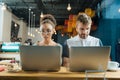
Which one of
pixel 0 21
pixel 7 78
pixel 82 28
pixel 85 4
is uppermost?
pixel 85 4

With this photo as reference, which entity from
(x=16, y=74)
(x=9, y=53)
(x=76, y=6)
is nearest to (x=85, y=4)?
(x=76, y=6)

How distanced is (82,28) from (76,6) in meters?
12.0

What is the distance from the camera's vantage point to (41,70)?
2029 millimetres

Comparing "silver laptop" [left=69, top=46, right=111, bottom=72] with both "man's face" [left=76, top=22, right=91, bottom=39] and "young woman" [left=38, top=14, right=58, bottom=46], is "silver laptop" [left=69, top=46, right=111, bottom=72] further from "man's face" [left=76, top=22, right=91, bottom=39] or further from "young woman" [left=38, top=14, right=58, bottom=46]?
"young woman" [left=38, top=14, right=58, bottom=46]

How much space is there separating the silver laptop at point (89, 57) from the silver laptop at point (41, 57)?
128mm

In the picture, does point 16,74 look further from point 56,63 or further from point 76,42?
point 76,42

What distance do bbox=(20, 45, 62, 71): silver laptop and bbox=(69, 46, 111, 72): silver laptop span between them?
0.13 m

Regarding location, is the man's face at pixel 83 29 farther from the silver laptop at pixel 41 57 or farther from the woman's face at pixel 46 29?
the silver laptop at pixel 41 57

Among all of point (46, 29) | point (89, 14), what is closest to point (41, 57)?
point (46, 29)

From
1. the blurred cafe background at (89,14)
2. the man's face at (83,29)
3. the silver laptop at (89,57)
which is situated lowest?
the silver laptop at (89,57)

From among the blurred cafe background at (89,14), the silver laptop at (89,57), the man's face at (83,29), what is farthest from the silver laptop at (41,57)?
the blurred cafe background at (89,14)

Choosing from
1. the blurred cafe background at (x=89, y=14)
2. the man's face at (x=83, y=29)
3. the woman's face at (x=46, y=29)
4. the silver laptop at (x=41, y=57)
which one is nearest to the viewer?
the silver laptop at (x=41, y=57)

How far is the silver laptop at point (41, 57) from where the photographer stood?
1960 millimetres

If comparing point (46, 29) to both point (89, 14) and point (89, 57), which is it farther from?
point (89, 14)
